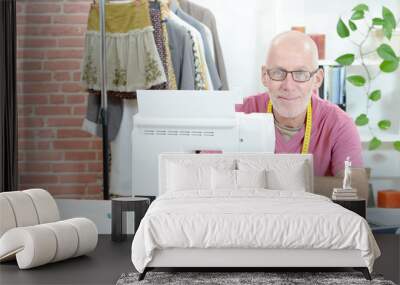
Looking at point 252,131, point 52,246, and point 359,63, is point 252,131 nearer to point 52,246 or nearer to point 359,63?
point 359,63

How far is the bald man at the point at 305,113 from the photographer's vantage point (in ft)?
21.7

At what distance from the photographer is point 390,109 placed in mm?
6613

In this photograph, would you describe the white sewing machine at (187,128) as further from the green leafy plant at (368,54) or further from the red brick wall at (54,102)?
the green leafy plant at (368,54)

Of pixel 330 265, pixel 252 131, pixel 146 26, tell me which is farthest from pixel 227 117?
pixel 330 265

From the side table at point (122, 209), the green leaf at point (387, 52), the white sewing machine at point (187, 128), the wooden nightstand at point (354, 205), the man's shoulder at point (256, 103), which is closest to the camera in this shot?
the wooden nightstand at point (354, 205)

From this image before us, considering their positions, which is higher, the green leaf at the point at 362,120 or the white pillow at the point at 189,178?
the green leaf at the point at 362,120

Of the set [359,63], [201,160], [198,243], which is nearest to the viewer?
[198,243]

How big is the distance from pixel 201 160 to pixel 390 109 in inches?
66.3

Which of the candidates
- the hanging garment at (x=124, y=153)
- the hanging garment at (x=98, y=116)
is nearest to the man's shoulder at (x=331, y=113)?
the hanging garment at (x=124, y=153)

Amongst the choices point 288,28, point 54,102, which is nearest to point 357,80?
point 288,28

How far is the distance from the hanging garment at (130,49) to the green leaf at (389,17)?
191cm

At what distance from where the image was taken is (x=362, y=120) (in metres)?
6.61

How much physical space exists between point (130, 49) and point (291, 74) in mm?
1383

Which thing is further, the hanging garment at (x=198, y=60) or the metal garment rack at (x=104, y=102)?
the metal garment rack at (x=104, y=102)
